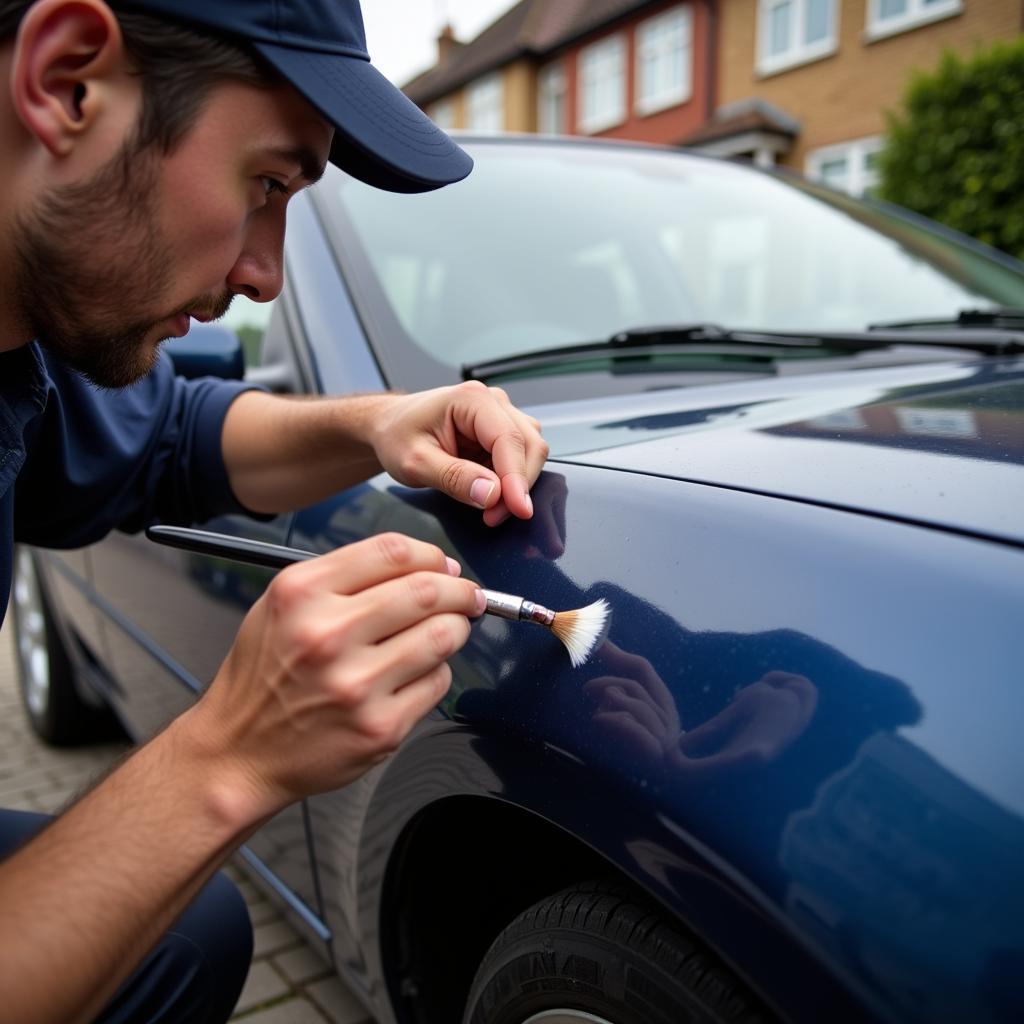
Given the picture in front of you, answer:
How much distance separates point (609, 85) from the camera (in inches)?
718

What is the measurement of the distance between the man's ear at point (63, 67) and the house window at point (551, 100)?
2018 centimetres

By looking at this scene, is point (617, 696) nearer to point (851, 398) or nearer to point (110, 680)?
point (851, 398)

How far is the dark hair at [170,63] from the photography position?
0.95m

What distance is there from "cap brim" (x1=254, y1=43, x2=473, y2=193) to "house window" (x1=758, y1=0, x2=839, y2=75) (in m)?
14.3

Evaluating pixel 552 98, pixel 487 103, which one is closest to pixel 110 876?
pixel 552 98

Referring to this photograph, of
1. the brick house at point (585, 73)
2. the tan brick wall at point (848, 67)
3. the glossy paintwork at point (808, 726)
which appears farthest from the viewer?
the brick house at point (585, 73)

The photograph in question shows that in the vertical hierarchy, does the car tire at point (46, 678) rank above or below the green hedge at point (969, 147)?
below

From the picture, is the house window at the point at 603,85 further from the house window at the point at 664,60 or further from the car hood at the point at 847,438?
the car hood at the point at 847,438

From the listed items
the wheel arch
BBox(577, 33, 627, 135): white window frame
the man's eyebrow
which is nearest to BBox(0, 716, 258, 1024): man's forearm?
the wheel arch

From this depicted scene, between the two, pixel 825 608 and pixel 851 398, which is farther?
pixel 851 398

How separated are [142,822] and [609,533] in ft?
1.70

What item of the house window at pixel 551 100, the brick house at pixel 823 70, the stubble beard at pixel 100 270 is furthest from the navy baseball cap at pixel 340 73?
the house window at pixel 551 100

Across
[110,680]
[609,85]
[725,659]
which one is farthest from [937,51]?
[725,659]

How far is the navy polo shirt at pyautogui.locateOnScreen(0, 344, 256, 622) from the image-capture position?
1600mm
